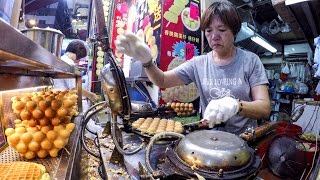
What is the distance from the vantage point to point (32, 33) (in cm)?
176

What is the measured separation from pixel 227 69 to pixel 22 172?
202 centimetres

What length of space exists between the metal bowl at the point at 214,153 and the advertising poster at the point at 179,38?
12.4ft

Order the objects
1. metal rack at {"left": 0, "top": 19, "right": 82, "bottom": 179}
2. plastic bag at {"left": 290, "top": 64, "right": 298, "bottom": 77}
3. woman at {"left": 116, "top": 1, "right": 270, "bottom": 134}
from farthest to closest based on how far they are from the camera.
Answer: plastic bag at {"left": 290, "top": 64, "right": 298, "bottom": 77} < woman at {"left": 116, "top": 1, "right": 270, "bottom": 134} < metal rack at {"left": 0, "top": 19, "right": 82, "bottom": 179}

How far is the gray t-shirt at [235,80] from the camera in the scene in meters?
2.27

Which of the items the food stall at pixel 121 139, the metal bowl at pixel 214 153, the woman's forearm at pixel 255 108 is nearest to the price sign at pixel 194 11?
the food stall at pixel 121 139

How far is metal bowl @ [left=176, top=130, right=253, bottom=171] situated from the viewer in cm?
104

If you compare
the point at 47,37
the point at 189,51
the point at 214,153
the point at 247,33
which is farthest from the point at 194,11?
the point at 214,153

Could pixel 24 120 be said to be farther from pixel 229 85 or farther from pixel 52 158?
pixel 229 85

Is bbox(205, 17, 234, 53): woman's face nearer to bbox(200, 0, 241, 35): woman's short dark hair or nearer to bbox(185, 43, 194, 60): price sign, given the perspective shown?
bbox(200, 0, 241, 35): woman's short dark hair

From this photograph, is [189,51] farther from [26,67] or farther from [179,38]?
[26,67]

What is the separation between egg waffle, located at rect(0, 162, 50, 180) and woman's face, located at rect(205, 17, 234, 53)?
1.90m

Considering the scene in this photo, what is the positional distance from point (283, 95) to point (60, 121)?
1206 cm

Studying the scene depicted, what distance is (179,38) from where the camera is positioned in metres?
5.20

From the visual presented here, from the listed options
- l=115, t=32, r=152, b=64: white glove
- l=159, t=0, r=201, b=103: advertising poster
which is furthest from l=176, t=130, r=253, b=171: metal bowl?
l=159, t=0, r=201, b=103: advertising poster
